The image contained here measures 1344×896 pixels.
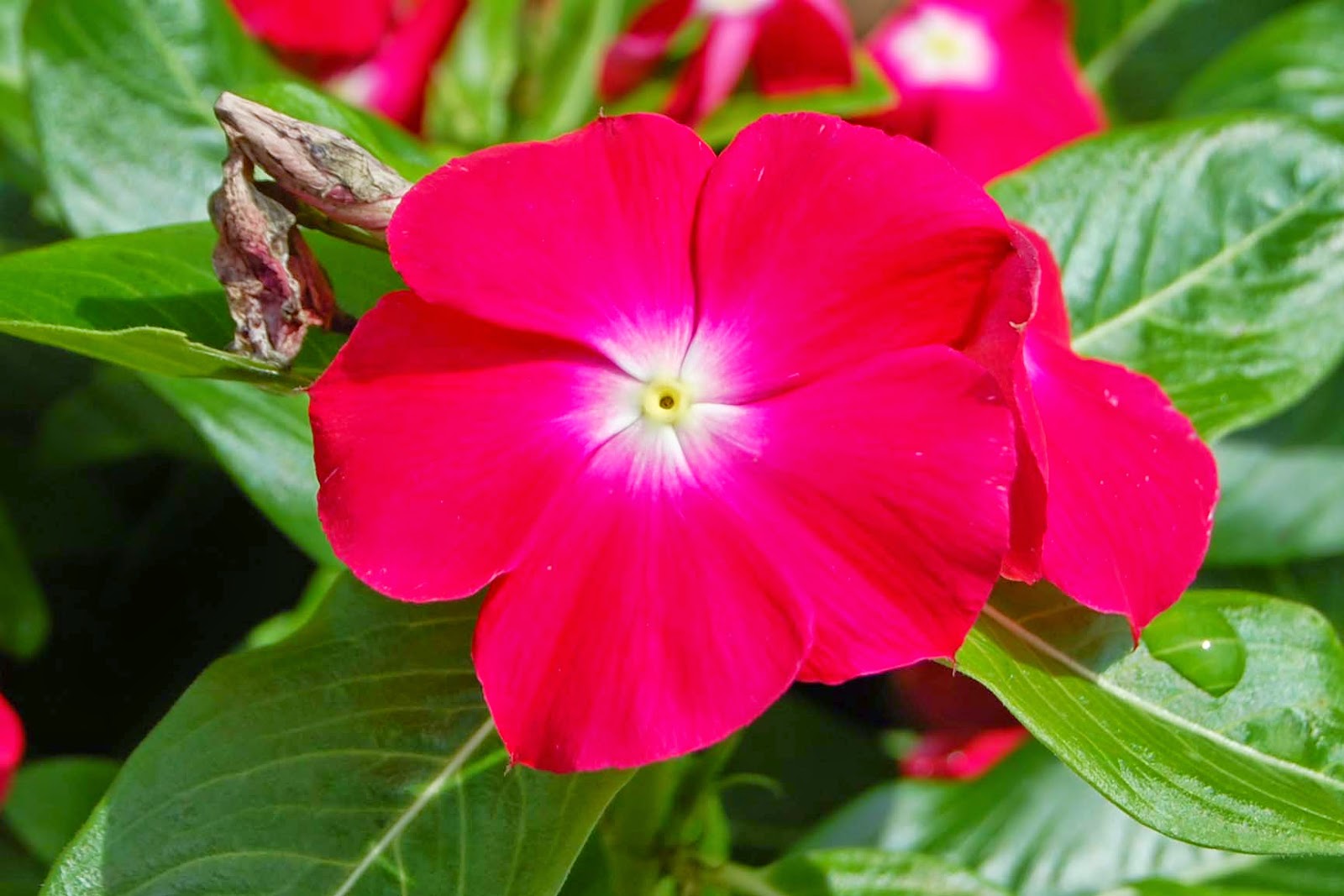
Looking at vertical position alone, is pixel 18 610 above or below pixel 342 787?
below

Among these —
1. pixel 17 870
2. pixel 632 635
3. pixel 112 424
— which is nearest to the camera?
pixel 632 635

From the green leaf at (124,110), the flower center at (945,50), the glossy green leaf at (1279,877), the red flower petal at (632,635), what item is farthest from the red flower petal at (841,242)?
the flower center at (945,50)

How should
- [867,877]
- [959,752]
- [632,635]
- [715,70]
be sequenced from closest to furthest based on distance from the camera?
1. [632,635]
2. [867,877]
3. [715,70]
4. [959,752]

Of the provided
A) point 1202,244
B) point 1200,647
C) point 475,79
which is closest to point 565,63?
point 475,79

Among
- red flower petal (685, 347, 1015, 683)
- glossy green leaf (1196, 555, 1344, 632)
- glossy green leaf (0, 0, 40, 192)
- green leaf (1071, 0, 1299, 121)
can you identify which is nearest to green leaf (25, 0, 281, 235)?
glossy green leaf (0, 0, 40, 192)

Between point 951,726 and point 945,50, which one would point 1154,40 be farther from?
point 951,726

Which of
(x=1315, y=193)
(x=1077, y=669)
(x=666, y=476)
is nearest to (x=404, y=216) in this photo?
(x=666, y=476)

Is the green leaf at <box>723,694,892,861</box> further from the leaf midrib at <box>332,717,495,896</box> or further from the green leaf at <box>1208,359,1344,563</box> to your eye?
the leaf midrib at <box>332,717,495,896</box>
